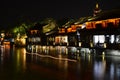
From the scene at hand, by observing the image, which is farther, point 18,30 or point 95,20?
point 18,30

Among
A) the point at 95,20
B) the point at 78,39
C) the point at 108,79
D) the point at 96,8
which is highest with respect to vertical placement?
the point at 96,8

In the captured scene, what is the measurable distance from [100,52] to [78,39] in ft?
35.6

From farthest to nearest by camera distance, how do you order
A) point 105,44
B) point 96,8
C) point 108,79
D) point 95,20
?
point 96,8, point 95,20, point 105,44, point 108,79

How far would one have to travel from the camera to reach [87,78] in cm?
1627

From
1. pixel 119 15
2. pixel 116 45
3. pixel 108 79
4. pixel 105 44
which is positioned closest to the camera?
pixel 108 79

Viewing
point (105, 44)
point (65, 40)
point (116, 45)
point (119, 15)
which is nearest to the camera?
point (116, 45)

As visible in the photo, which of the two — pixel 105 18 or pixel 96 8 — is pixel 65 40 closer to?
pixel 105 18

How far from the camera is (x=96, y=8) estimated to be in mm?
79875

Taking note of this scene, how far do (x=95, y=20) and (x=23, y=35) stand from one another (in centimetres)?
5554

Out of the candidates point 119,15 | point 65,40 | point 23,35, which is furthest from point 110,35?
point 23,35

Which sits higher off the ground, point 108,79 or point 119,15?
point 119,15

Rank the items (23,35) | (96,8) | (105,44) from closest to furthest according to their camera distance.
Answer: (105,44) → (96,8) → (23,35)

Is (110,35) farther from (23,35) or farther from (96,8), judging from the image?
(23,35)

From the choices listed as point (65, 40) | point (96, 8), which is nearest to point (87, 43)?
point (65, 40)
